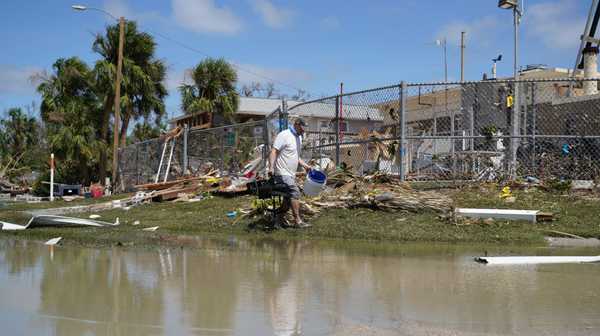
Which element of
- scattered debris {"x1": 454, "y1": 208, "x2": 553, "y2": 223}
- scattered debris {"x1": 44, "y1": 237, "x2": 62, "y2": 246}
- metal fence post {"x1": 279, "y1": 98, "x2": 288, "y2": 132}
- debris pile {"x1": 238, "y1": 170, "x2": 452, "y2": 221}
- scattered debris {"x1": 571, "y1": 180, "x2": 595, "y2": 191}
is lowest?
scattered debris {"x1": 44, "y1": 237, "x2": 62, "y2": 246}

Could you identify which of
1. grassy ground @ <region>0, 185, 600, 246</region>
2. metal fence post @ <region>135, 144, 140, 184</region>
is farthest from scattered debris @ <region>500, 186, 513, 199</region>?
metal fence post @ <region>135, 144, 140, 184</region>

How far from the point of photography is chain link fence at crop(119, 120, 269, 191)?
1566 cm

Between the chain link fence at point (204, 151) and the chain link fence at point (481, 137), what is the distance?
192 cm

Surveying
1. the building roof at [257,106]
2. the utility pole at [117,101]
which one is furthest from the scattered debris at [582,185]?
the building roof at [257,106]

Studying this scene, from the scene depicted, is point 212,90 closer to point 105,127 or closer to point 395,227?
point 105,127

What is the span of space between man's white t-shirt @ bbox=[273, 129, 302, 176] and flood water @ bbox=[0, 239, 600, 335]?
6.92 ft

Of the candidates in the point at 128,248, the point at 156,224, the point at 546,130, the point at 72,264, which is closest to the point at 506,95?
the point at 546,130

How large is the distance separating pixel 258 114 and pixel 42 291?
43966 mm

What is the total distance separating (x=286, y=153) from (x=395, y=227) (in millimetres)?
1906

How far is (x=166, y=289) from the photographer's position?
4.84 m

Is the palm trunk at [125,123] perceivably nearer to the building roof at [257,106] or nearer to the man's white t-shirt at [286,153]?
the building roof at [257,106]

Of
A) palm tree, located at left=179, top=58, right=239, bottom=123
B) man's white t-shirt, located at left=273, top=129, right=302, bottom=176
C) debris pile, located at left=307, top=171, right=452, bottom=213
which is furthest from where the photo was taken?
palm tree, located at left=179, top=58, right=239, bottom=123

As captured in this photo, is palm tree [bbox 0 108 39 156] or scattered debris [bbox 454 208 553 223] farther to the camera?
palm tree [bbox 0 108 39 156]

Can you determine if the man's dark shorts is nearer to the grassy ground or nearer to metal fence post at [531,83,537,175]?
the grassy ground
